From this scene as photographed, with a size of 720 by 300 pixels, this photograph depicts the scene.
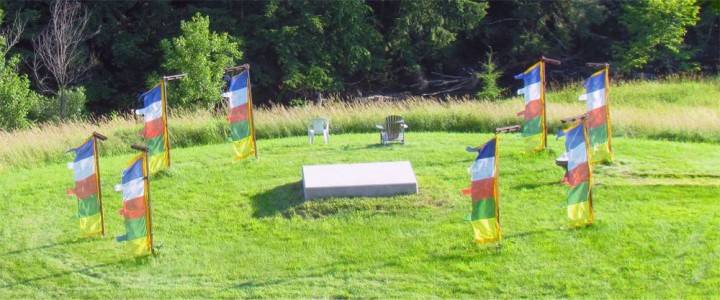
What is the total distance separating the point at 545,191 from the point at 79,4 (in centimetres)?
2194

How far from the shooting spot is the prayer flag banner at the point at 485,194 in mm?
12703

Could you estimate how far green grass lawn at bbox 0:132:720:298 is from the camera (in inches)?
480

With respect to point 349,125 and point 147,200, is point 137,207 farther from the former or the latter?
point 349,125

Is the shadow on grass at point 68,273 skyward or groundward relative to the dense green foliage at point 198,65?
groundward

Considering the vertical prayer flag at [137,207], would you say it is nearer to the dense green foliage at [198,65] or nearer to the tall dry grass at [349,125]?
the tall dry grass at [349,125]

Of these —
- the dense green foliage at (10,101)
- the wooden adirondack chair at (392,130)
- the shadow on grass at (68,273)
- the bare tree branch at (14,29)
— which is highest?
the bare tree branch at (14,29)

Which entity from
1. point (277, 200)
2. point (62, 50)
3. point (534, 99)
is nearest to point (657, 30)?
point (62, 50)

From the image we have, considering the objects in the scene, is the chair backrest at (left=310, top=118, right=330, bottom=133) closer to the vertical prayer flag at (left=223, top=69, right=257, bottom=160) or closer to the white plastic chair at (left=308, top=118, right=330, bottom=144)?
the white plastic chair at (left=308, top=118, right=330, bottom=144)

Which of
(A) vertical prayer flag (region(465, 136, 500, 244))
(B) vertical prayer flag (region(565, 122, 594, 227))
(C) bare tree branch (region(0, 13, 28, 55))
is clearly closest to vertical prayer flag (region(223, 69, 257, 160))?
(A) vertical prayer flag (region(465, 136, 500, 244))

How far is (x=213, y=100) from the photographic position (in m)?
27.0

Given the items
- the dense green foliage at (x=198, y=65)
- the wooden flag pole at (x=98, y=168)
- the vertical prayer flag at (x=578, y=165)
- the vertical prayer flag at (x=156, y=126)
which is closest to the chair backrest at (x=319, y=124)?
the vertical prayer flag at (x=156, y=126)

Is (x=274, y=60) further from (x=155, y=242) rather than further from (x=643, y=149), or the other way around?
(x=155, y=242)

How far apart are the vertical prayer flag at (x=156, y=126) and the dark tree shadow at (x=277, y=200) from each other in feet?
5.82

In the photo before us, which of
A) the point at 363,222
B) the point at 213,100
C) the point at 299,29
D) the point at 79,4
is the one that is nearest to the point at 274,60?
the point at 299,29
